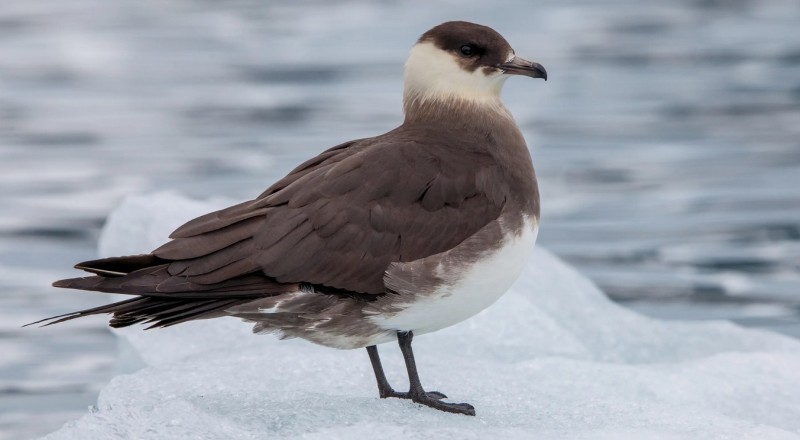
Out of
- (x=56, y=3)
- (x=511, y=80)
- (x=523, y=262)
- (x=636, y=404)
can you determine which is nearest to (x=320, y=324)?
(x=523, y=262)

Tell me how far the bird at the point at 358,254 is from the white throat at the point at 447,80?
0.87 ft

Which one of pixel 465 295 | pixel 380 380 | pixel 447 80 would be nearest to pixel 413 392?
pixel 380 380

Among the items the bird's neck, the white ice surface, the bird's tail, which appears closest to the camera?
the bird's tail

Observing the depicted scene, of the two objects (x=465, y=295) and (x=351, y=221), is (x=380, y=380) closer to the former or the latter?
(x=465, y=295)

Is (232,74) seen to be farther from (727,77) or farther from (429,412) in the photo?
(429,412)

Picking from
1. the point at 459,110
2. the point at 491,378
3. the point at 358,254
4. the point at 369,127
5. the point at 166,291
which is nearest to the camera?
the point at 166,291

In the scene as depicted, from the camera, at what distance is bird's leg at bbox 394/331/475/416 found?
5.09 meters

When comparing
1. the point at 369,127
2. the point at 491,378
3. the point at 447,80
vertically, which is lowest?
the point at 491,378

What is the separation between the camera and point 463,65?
548 cm

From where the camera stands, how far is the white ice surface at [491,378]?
4855 millimetres

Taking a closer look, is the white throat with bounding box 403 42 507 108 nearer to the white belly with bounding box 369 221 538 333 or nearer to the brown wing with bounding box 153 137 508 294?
the brown wing with bounding box 153 137 508 294

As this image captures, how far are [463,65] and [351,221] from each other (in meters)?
0.86

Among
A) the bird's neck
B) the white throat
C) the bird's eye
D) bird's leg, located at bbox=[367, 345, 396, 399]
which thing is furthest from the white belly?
the bird's eye

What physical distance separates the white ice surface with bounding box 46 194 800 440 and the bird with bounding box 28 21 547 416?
0.96 feet
